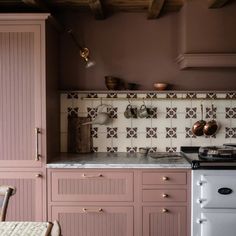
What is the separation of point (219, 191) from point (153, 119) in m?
0.96

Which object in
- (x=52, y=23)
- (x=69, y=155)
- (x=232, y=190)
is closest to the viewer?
(x=232, y=190)

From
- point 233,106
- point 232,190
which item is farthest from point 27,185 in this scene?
point 233,106

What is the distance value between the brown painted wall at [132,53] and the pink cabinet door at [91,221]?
3.75ft

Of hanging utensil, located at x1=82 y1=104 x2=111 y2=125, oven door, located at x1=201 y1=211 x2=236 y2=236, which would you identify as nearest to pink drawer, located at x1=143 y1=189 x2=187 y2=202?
oven door, located at x1=201 y1=211 x2=236 y2=236

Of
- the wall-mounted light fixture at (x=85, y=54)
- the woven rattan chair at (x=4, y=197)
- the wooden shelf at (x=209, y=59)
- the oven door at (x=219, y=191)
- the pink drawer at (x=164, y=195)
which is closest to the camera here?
the woven rattan chair at (x=4, y=197)

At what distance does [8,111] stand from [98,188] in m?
0.92

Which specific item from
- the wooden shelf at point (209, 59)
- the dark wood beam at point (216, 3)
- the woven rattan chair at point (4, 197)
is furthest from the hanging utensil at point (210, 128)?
the woven rattan chair at point (4, 197)

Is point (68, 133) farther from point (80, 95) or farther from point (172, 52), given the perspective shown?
point (172, 52)

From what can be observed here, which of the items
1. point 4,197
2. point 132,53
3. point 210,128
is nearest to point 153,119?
point 210,128

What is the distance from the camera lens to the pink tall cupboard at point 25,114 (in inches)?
109

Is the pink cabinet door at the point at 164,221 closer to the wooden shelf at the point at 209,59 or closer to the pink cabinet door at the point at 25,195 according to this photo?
the pink cabinet door at the point at 25,195

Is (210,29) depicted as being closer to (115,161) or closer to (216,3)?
(216,3)

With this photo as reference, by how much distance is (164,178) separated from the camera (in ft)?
9.07

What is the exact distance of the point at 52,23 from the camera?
9.68 feet
